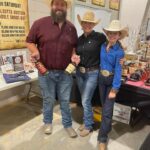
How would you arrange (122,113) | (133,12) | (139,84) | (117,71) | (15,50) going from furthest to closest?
(133,12) < (15,50) < (122,113) < (139,84) < (117,71)

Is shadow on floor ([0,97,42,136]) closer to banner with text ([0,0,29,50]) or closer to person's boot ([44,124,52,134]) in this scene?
person's boot ([44,124,52,134])

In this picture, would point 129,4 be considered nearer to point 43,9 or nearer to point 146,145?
point 43,9

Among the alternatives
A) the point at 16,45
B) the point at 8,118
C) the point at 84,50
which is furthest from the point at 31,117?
the point at 84,50

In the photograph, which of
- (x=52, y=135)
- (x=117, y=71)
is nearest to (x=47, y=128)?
(x=52, y=135)

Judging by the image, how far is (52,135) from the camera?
2521 mm

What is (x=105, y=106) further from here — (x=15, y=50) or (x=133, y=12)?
(x=133, y=12)

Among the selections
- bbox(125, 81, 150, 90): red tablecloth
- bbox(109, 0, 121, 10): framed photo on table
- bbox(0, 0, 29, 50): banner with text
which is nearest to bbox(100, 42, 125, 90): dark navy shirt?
bbox(125, 81, 150, 90): red tablecloth

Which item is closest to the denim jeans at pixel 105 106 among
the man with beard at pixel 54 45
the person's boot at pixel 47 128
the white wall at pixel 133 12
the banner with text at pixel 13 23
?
the man with beard at pixel 54 45

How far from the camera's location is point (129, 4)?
5129 mm

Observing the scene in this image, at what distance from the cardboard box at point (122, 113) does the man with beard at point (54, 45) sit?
750 millimetres

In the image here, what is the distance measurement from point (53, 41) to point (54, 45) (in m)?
0.04

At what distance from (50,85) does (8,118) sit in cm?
106

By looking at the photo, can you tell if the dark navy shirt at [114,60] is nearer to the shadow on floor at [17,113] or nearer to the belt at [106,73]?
the belt at [106,73]

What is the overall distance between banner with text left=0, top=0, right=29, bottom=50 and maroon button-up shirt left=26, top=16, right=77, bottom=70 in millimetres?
1061
